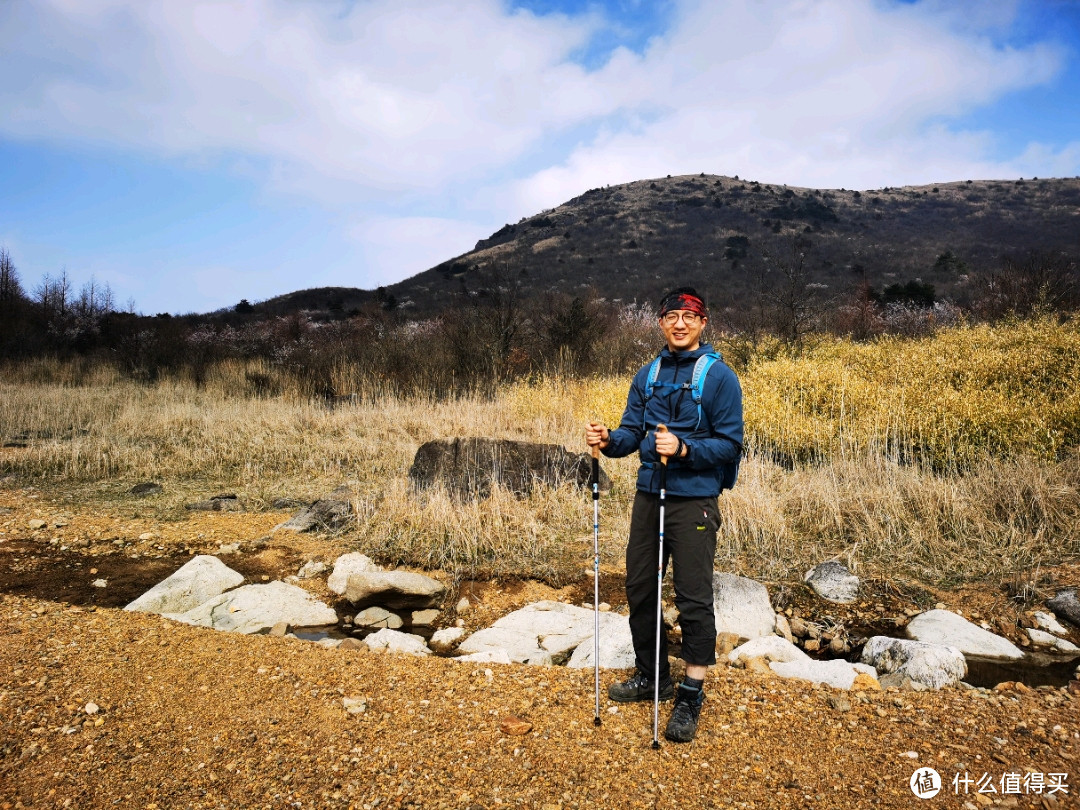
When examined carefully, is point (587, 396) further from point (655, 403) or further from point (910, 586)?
point (655, 403)

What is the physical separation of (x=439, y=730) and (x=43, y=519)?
6793 mm

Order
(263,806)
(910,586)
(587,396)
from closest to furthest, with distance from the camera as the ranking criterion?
→ (263,806)
(910,586)
(587,396)

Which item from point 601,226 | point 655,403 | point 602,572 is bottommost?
point 602,572

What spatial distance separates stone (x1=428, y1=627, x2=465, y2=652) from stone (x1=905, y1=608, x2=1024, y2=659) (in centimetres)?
320

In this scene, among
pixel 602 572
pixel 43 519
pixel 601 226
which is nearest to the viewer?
pixel 602 572

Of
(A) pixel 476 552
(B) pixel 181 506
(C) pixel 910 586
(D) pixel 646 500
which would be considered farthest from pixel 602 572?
(B) pixel 181 506

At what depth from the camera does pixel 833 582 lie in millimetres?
5047

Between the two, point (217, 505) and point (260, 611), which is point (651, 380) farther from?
point (217, 505)

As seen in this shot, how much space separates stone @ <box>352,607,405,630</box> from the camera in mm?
4840

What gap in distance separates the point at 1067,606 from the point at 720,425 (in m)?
3.69

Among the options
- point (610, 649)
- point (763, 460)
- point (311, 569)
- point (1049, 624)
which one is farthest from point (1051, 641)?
point (311, 569)

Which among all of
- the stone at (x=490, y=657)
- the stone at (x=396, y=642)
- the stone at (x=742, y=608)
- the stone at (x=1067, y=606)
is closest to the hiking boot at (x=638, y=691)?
the stone at (x=490, y=657)

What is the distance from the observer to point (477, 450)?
7559mm

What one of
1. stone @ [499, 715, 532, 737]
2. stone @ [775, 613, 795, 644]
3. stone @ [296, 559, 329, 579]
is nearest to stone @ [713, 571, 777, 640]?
stone @ [775, 613, 795, 644]
